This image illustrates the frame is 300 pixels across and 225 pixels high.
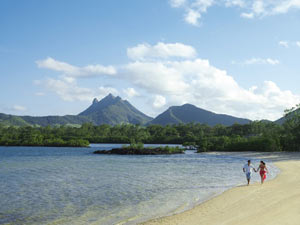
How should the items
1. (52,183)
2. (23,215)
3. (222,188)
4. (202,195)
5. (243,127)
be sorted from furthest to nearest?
(243,127), (52,183), (222,188), (202,195), (23,215)

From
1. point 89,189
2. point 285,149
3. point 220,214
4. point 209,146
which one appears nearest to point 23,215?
point 89,189

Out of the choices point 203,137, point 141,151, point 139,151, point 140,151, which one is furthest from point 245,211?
point 203,137

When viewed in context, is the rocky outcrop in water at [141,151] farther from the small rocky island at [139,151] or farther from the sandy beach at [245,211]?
the sandy beach at [245,211]

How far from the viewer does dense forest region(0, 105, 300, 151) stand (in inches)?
3250

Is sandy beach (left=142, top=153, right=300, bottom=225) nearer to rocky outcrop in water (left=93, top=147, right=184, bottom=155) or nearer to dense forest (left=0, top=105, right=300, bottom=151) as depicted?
rocky outcrop in water (left=93, top=147, right=184, bottom=155)

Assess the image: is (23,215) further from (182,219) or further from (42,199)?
(182,219)

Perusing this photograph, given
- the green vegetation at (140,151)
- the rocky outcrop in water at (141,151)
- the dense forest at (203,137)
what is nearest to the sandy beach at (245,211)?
the rocky outcrop in water at (141,151)

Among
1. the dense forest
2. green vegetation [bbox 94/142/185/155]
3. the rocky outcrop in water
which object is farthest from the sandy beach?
the dense forest

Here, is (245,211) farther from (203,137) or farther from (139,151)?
(203,137)

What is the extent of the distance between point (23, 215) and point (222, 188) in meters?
15.5

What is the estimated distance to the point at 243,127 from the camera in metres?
158

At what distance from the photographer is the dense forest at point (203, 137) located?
8256cm

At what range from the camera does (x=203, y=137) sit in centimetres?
14575

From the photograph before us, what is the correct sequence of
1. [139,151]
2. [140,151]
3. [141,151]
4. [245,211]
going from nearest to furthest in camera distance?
[245,211] → [141,151] → [140,151] → [139,151]
